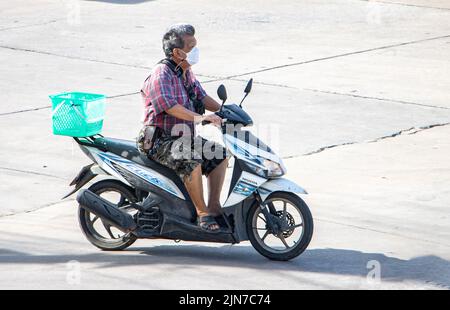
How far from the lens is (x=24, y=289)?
7445 millimetres

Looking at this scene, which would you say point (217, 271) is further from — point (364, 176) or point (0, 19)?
point (0, 19)

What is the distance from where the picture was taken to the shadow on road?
26.2 ft

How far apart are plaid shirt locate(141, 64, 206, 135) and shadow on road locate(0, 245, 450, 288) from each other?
975mm

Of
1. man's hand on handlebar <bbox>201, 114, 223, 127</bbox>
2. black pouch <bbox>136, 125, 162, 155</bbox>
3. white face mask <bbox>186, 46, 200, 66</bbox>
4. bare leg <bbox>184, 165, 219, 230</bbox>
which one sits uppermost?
white face mask <bbox>186, 46, 200, 66</bbox>

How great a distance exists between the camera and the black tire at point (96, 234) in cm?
853

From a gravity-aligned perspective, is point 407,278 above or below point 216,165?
below

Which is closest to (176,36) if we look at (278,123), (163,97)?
(163,97)

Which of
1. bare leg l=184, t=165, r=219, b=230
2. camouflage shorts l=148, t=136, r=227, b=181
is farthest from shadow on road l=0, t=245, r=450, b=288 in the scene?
camouflage shorts l=148, t=136, r=227, b=181

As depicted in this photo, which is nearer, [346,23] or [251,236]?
[251,236]

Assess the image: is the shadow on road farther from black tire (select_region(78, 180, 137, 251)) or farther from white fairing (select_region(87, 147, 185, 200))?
white fairing (select_region(87, 147, 185, 200))

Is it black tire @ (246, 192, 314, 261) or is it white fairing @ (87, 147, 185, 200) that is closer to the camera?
black tire @ (246, 192, 314, 261)

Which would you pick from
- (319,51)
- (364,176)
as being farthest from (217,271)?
(319,51)

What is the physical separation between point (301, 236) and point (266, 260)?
392 mm

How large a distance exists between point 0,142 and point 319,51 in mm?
6075
